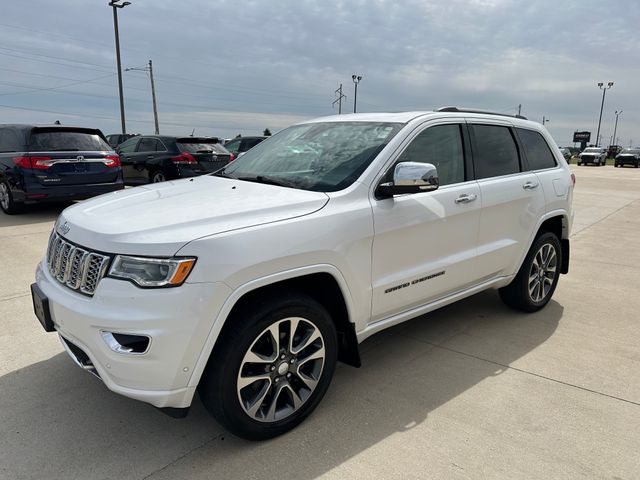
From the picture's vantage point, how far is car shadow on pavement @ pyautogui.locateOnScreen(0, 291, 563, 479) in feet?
7.91

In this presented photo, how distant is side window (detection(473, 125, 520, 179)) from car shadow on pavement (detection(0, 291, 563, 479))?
138 centimetres

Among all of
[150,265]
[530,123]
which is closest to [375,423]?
[150,265]

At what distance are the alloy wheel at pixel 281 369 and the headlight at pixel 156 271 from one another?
522 millimetres

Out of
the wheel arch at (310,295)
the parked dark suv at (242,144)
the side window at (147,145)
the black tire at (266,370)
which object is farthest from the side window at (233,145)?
the black tire at (266,370)

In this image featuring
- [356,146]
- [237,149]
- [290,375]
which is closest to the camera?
[290,375]

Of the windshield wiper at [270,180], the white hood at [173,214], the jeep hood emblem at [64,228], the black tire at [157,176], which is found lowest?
the black tire at [157,176]

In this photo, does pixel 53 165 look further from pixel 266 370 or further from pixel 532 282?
pixel 532 282

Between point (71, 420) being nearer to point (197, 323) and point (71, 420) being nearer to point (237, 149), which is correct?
point (197, 323)

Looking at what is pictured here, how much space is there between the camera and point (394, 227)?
9.62 feet

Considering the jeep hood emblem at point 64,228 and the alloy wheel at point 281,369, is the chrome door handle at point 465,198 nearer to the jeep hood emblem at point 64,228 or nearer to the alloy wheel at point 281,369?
the alloy wheel at point 281,369

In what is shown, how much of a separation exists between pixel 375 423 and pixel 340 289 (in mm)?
799

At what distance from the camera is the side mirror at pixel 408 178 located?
2.78m

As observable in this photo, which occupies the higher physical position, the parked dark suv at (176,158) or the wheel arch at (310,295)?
the parked dark suv at (176,158)

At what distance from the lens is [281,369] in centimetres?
258
